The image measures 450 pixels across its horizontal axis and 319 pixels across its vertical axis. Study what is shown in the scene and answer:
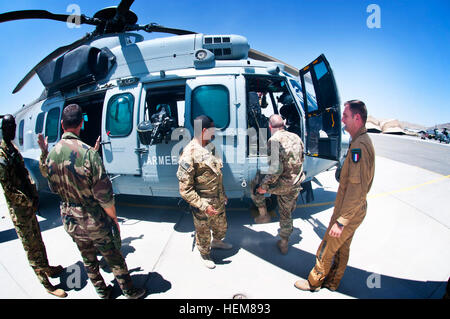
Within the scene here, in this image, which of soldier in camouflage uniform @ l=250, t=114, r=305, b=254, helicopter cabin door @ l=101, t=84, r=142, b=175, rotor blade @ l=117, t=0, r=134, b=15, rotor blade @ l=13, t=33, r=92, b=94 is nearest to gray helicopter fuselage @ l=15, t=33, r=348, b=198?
helicopter cabin door @ l=101, t=84, r=142, b=175

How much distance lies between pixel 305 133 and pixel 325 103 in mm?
575

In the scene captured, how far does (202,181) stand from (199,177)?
2.4 inches

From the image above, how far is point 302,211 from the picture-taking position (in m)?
4.00

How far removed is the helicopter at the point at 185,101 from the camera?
2.95m

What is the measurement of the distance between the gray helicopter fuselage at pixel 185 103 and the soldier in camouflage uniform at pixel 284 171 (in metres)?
0.40

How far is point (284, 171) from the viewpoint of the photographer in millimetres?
2604

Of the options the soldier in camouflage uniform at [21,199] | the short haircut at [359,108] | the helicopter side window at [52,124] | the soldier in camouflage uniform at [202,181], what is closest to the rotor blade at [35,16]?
the helicopter side window at [52,124]

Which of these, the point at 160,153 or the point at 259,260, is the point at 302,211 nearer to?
the point at 259,260

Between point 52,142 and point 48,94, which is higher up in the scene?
point 48,94

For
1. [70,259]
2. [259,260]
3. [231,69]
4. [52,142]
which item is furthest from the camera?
[52,142]

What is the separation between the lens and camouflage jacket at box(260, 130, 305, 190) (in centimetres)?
254

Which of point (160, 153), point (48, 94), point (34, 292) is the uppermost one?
point (48, 94)

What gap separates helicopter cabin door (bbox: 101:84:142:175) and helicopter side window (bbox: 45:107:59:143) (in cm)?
A: 184

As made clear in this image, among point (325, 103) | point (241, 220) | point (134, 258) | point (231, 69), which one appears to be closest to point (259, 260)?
point (241, 220)
